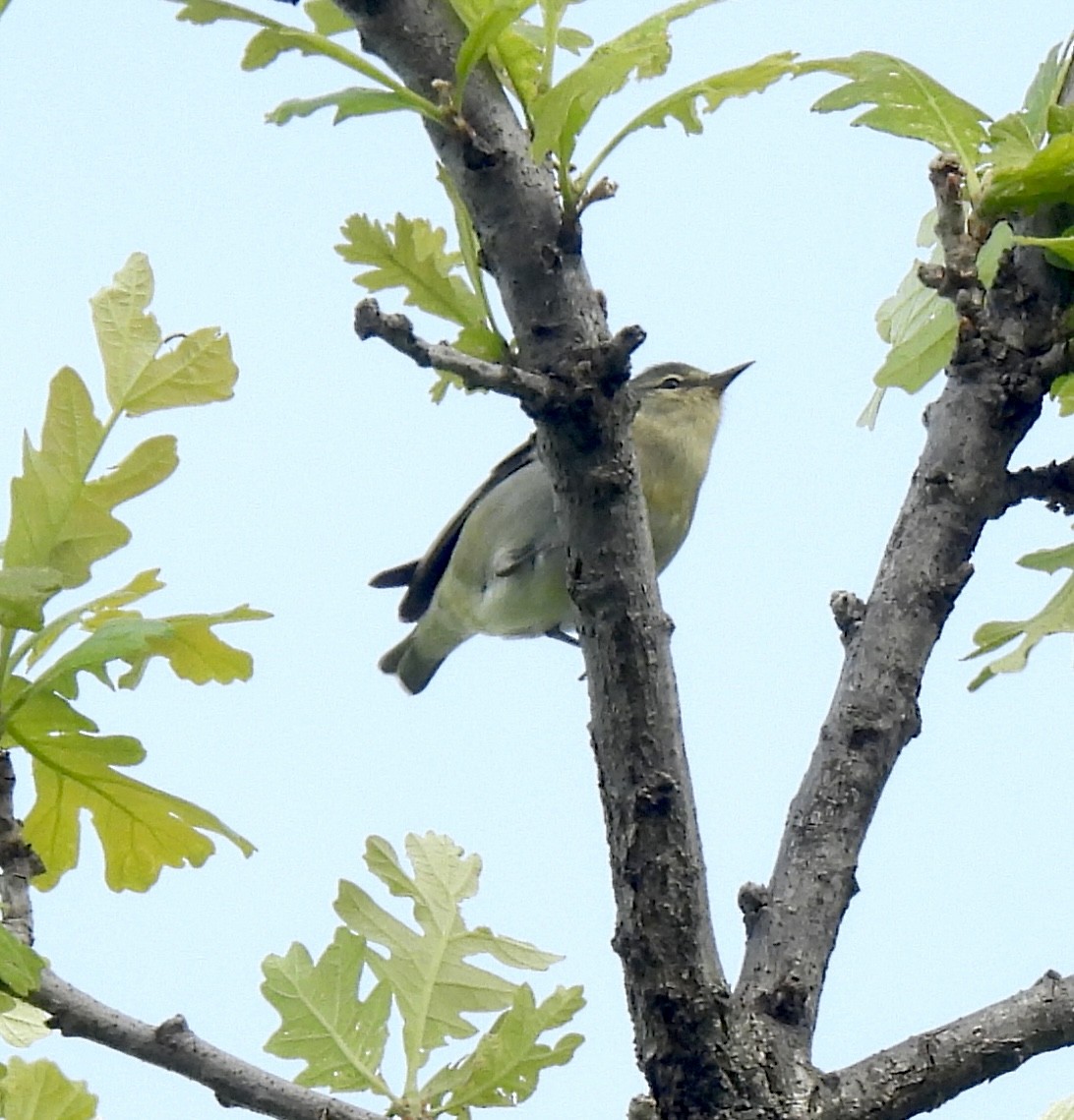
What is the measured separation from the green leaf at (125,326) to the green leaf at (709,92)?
0.54 m

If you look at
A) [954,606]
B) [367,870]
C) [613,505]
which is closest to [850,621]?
[954,606]

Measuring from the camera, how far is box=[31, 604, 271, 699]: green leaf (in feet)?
5.83

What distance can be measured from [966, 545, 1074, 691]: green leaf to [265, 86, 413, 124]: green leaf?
1060 mm

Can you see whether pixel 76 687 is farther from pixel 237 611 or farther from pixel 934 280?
pixel 934 280

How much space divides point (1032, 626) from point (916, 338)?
494 mm

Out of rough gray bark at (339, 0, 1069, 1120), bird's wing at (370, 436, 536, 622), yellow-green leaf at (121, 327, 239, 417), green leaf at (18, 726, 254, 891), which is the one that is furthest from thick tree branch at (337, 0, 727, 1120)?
bird's wing at (370, 436, 536, 622)

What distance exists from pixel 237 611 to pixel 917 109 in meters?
1.08

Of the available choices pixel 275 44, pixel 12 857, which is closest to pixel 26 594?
pixel 12 857

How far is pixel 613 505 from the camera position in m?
1.94

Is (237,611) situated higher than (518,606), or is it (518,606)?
(518,606)

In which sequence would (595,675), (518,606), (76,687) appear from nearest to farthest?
(76,687) < (595,675) < (518,606)

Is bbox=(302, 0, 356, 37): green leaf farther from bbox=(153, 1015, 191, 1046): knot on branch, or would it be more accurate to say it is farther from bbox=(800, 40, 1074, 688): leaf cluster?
bbox=(153, 1015, 191, 1046): knot on branch

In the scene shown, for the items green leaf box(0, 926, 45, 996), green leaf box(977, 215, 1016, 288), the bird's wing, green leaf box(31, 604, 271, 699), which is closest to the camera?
green leaf box(0, 926, 45, 996)

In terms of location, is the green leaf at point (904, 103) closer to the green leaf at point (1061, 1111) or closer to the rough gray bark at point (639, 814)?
the rough gray bark at point (639, 814)
